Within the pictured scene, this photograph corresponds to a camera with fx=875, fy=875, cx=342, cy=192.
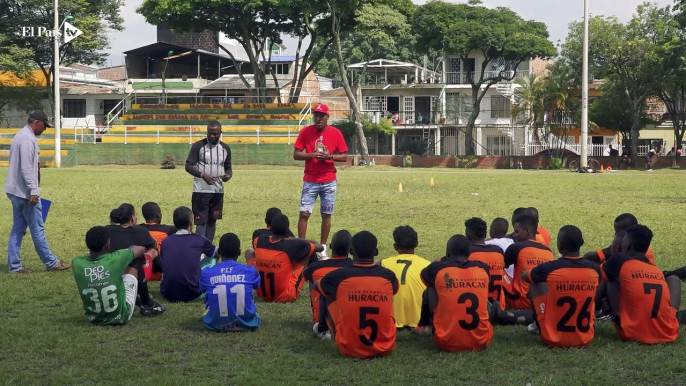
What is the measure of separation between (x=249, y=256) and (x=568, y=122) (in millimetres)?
43808

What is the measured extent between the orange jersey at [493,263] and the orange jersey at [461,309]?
91 centimetres

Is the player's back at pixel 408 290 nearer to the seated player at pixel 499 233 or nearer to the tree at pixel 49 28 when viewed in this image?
the seated player at pixel 499 233

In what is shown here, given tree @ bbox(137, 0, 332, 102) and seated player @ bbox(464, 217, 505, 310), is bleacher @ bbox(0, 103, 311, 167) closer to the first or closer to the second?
tree @ bbox(137, 0, 332, 102)

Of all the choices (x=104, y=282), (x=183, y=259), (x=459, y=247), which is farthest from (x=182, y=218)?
(x=459, y=247)


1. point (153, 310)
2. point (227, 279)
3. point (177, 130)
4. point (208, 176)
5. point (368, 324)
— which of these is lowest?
point (153, 310)

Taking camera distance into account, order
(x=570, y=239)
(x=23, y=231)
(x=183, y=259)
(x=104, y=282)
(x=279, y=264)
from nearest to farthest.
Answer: (x=570, y=239) → (x=104, y=282) → (x=183, y=259) → (x=279, y=264) → (x=23, y=231)

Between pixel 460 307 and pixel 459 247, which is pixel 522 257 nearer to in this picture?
pixel 459 247

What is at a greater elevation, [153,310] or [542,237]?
[542,237]

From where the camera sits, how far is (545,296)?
22.5ft

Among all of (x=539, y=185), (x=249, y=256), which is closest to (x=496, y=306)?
(x=249, y=256)

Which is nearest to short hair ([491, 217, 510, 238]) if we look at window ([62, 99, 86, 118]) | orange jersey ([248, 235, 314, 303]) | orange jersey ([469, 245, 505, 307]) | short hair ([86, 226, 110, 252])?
orange jersey ([469, 245, 505, 307])

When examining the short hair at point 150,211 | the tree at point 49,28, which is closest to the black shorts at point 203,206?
the short hair at point 150,211

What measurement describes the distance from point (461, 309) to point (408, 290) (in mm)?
991

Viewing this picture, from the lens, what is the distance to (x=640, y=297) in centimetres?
676
